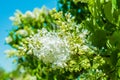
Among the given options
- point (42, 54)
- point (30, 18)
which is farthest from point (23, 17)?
point (42, 54)

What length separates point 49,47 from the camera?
17.6 ft

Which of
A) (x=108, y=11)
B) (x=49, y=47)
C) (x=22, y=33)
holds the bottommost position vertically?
(x=22, y=33)

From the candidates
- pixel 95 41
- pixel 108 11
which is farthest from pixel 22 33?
pixel 108 11

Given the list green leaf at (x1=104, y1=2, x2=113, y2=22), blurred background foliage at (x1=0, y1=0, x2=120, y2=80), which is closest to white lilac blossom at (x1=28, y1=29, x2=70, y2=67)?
blurred background foliage at (x1=0, y1=0, x2=120, y2=80)

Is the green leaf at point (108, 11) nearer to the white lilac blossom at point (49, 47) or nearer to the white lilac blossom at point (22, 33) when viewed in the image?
the white lilac blossom at point (49, 47)

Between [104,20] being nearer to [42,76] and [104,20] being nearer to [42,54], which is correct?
[42,54]

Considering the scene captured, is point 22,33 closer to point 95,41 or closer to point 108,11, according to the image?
point 95,41

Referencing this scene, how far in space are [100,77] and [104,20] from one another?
2.29 feet

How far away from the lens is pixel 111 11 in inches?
167

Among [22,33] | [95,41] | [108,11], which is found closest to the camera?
[108,11]

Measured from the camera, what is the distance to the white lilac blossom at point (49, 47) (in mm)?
5262

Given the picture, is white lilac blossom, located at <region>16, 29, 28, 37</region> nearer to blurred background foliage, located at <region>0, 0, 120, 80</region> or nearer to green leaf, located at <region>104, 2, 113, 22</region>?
blurred background foliage, located at <region>0, 0, 120, 80</region>

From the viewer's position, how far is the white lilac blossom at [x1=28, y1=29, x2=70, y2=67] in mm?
5262

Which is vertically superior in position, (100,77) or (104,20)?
(104,20)
